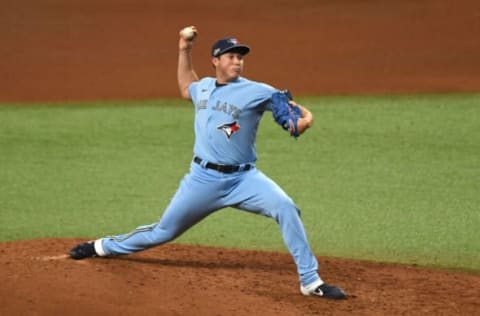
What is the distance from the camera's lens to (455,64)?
1569 cm

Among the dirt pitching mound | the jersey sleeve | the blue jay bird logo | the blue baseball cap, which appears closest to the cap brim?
the blue baseball cap

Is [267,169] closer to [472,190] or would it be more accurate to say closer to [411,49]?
[472,190]

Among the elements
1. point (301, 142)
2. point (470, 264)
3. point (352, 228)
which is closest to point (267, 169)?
point (301, 142)

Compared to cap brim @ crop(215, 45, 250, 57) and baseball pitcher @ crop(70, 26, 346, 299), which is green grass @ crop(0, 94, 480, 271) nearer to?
baseball pitcher @ crop(70, 26, 346, 299)

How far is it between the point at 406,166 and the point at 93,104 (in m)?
5.10

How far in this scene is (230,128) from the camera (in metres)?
7.05

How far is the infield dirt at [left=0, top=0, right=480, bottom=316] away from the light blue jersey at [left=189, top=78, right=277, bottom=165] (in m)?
0.93

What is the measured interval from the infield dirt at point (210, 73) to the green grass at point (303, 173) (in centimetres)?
82

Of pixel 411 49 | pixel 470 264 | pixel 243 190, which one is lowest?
pixel 470 264

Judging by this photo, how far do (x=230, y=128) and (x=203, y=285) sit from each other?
113cm

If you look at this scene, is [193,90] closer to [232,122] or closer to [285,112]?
[232,122]

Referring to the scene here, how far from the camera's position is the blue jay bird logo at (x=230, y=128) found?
277 inches

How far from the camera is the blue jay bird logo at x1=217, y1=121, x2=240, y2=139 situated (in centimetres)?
705

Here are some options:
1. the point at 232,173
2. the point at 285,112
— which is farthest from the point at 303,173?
the point at 285,112
